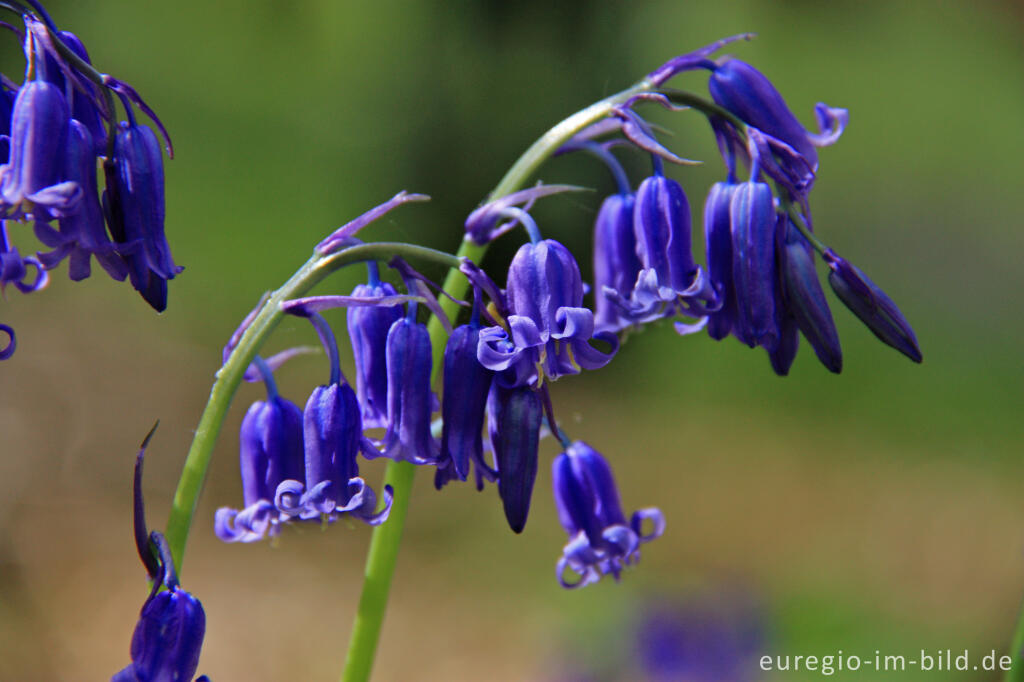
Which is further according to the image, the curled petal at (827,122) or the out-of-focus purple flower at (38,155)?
the curled petal at (827,122)

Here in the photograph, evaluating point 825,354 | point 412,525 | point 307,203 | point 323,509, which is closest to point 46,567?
point 412,525

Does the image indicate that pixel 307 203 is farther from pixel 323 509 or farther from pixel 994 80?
pixel 994 80

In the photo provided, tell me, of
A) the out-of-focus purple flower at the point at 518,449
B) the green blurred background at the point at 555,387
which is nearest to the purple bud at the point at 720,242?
the out-of-focus purple flower at the point at 518,449

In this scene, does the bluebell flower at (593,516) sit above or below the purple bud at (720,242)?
below

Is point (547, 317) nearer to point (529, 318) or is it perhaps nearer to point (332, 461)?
point (529, 318)

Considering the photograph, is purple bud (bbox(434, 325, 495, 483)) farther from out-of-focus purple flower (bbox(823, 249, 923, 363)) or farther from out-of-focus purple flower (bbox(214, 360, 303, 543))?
out-of-focus purple flower (bbox(823, 249, 923, 363))

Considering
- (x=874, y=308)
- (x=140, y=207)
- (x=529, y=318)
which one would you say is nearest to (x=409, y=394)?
(x=529, y=318)

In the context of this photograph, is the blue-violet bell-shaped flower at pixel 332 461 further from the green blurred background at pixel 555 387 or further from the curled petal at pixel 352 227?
the green blurred background at pixel 555 387
